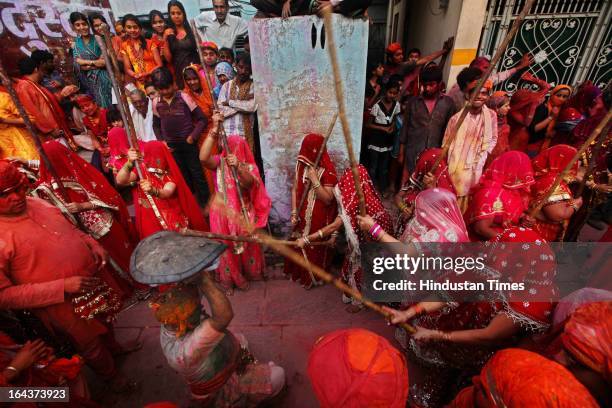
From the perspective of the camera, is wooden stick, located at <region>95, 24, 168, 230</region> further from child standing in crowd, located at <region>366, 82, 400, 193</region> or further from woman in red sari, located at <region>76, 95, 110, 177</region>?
child standing in crowd, located at <region>366, 82, 400, 193</region>

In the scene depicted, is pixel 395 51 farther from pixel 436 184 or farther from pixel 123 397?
pixel 123 397

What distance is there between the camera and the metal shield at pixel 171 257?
4.51 ft

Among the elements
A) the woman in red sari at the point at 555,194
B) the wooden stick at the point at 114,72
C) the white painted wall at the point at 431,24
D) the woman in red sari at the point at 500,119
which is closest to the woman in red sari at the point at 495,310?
the woman in red sari at the point at 555,194

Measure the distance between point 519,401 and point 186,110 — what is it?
5.00 meters

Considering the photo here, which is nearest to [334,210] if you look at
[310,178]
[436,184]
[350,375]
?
[310,178]

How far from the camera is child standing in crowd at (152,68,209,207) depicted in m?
4.33

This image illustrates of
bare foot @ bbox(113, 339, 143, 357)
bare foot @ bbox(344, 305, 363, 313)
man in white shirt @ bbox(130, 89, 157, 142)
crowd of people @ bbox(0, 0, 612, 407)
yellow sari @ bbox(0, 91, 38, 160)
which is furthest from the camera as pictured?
man in white shirt @ bbox(130, 89, 157, 142)

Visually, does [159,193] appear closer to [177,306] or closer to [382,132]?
[177,306]

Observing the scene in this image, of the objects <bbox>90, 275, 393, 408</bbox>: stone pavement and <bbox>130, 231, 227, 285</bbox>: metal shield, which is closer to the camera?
<bbox>130, 231, 227, 285</bbox>: metal shield

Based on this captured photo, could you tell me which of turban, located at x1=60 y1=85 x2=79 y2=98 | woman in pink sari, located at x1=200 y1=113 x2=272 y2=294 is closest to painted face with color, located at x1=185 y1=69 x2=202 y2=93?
woman in pink sari, located at x1=200 y1=113 x2=272 y2=294

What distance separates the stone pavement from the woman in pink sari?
0.37 metres

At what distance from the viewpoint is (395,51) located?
19.9 feet

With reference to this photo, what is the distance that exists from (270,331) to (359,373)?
7.03ft

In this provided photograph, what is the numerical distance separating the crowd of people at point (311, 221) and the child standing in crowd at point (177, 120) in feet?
0.08
